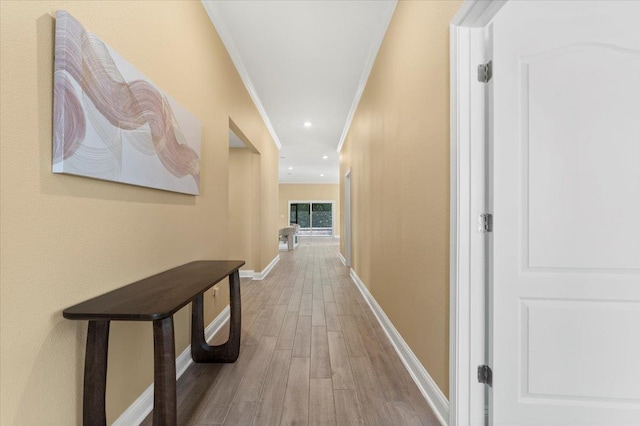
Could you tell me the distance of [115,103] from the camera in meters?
1.27

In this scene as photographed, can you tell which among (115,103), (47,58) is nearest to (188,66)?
(115,103)

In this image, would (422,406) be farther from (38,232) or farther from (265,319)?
(38,232)

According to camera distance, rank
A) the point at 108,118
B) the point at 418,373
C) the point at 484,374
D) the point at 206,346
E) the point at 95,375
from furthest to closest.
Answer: the point at 206,346 < the point at 418,373 < the point at 484,374 < the point at 108,118 < the point at 95,375

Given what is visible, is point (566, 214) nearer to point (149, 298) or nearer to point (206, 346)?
point (149, 298)

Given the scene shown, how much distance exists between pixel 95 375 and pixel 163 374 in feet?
0.88

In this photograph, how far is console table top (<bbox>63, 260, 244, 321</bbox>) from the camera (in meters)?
1.02

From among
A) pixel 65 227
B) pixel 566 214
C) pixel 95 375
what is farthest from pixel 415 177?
pixel 95 375

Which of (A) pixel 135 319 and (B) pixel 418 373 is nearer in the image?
(A) pixel 135 319

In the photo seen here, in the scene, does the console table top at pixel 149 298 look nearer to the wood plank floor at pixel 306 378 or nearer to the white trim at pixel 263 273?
the wood plank floor at pixel 306 378

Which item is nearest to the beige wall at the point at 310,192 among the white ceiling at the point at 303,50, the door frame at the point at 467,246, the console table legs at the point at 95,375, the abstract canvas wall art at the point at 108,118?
the white ceiling at the point at 303,50

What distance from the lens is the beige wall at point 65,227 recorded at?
0.89 metres

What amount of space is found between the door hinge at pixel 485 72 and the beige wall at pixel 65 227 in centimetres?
175

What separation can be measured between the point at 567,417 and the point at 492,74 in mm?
1638

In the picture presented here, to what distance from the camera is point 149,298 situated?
1.19m
